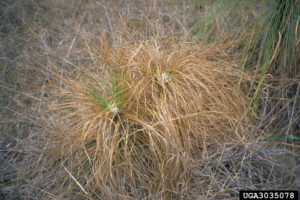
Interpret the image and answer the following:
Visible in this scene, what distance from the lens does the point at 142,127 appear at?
46.4 inches

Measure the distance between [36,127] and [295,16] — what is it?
1408 millimetres

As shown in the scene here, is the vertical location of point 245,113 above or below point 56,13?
below

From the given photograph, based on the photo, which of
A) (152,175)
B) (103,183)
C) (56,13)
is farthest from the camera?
(56,13)

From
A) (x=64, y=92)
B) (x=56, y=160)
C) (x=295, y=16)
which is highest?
(x=295, y=16)

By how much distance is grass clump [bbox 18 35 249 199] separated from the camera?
1.09m

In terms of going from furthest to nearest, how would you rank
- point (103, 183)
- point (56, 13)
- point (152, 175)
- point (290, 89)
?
point (56, 13), point (290, 89), point (152, 175), point (103, 183)

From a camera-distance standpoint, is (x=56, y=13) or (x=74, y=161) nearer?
(x=74, y=161)

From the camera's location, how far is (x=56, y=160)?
49.6 inches

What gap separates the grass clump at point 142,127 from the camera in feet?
3.58

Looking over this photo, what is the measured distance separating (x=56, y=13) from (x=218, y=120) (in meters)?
1.55

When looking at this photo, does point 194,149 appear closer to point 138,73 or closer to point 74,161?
point 138,73

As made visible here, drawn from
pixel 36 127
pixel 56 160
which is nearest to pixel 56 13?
pixel 36 127

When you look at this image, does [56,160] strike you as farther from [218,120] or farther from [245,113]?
[245,113]

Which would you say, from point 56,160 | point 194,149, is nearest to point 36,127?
point 56,160
